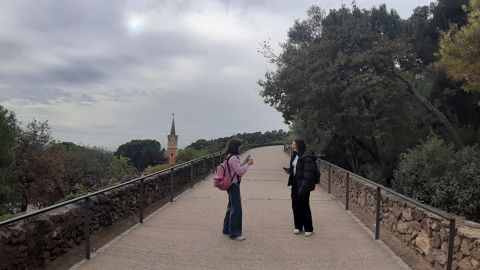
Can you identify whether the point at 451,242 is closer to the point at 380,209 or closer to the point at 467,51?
the point at 380,209

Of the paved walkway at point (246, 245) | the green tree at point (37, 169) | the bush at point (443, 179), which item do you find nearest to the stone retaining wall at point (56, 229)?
the paved walkway at point (246, 245)

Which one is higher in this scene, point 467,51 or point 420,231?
point 467,51

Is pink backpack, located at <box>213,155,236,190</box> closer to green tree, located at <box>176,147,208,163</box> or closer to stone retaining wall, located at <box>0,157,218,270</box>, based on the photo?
stone retaining wall, located at <box>0,157,218,270</box>

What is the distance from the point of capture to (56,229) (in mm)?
5941

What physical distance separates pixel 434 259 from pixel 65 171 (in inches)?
1444

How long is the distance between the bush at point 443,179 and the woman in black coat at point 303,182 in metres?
6.89

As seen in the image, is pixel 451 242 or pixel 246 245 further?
pixel 246 245

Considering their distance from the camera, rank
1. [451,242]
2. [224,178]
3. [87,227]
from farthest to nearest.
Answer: [224,178], [87,227], [451,242]

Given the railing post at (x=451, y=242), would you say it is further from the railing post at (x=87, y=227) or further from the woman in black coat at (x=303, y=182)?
the railing post at (x=87, y=227)

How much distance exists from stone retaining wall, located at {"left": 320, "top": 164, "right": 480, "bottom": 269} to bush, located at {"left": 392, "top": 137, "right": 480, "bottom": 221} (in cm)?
481

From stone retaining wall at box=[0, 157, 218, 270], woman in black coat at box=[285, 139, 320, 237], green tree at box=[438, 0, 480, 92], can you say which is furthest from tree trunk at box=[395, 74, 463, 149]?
stone retaining wall at box=[0, 157, 218, 270]

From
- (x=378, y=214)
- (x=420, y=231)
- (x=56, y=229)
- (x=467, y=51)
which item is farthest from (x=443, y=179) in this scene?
(x=56, y=229)

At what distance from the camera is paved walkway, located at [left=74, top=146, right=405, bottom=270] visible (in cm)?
628

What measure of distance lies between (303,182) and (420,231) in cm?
215
